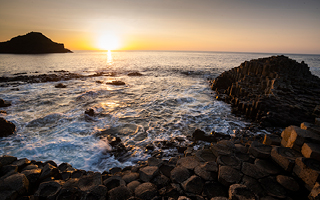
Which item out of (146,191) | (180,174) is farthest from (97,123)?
(180,174)

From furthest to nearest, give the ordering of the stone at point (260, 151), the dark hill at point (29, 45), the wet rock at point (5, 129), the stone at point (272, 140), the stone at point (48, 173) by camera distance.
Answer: the dark hill at point (29, 45) < the wet rock at point (5, 129) < the stone at point (272, 140) < the stone at point (260, 151) < the stone at point (48, 173)

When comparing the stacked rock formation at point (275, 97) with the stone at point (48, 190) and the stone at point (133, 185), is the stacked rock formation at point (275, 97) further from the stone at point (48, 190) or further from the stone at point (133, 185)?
the stone at point (48, 190)

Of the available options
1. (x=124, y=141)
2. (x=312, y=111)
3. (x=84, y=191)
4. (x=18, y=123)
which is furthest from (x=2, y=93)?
(x=312, y=111)

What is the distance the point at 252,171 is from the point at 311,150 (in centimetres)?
168

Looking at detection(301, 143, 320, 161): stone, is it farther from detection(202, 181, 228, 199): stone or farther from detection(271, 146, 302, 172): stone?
detection(202, 181, 228, 199): stone

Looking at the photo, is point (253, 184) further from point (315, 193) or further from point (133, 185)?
point (133, 185)

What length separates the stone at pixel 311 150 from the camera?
4.00 m

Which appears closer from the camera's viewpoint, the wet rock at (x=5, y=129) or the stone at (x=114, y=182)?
the stone at (x=114, y=182)

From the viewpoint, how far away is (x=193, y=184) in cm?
427

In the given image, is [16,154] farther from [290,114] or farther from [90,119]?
[290,114]

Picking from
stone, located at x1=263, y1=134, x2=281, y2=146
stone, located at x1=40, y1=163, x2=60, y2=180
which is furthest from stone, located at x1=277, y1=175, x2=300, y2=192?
stone, located at x1=40, y1=163, x2=60, y2=180

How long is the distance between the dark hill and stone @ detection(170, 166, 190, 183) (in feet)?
586

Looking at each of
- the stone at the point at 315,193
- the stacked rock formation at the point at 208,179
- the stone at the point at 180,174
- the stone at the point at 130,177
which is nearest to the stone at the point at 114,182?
the stacked rock formation at the point at 208,179

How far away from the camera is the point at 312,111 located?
10.8m
